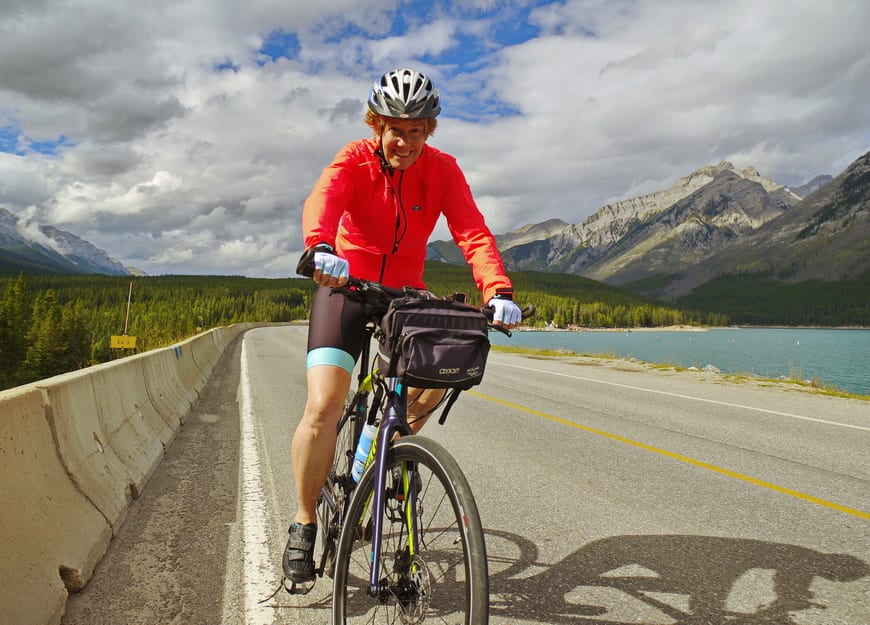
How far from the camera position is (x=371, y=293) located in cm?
257

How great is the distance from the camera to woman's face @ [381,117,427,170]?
2885 millimetres

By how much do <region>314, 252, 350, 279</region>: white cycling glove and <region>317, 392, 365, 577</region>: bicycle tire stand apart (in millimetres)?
955

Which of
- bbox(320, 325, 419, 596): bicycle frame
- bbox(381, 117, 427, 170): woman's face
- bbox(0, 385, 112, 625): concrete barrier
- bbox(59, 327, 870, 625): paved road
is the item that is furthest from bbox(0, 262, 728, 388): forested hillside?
bbox(320, 325, 419, 596): bicycle frame

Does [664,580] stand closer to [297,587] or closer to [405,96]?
[297,587]

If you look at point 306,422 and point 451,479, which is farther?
point 306,422

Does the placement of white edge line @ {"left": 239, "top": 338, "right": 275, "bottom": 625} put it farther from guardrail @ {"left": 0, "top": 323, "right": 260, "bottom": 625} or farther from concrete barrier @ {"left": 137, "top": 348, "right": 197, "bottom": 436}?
concrete barrier @ {"left": 137, "top": 348, "right": 197, "bottom": 436}

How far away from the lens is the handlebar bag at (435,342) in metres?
2.18

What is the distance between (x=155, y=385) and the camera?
24.7 feet

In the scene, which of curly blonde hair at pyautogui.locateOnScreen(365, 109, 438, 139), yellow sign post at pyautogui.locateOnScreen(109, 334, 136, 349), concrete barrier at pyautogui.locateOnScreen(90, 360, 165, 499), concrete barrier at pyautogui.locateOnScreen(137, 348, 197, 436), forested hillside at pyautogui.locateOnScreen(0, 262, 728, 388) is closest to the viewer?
curly blonde hair at pyautogui.locateOnScreen(365, 109, 438, 139)

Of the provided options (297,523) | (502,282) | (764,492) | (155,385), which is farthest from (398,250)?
(155,385)

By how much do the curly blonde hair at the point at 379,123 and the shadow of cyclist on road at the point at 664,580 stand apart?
7.96 feet

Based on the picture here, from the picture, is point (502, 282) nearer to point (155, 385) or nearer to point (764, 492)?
point (764, 492)

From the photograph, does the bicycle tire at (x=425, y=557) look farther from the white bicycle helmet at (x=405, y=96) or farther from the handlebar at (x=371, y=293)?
the white bicycle helmet at (x=405, y=96)

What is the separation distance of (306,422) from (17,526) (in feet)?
4.38
